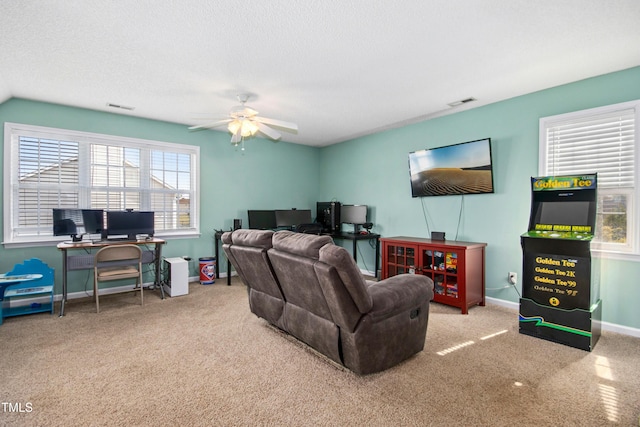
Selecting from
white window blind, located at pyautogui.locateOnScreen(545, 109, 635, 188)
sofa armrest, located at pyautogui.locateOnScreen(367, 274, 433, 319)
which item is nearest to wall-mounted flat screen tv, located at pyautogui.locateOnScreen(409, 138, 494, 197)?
white window blind, located at pyautogui.locateOnScreen(545, 109, 635, 188)

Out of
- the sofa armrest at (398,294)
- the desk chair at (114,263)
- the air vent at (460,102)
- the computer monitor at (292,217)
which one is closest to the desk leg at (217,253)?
the computer monitor at (292,217)

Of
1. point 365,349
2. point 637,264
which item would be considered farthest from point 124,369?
point 637,264

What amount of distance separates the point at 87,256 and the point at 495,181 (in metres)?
5.29

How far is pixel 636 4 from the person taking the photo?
208 centimetres

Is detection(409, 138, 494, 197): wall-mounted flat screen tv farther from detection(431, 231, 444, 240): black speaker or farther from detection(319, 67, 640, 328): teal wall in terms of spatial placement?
detection(431, 231, 444, 240): black speaker

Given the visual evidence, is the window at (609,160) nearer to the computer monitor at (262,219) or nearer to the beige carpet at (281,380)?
the beige carpet at (281,380)

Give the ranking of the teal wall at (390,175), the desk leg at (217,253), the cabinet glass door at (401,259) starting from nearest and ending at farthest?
the teal wall at (390,175) < the cabinet glass door at (401,259) < the desk leg at (217,253)

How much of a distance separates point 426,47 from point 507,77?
1.15 m

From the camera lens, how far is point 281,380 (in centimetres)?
219

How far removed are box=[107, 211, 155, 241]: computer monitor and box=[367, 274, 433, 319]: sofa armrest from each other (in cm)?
359

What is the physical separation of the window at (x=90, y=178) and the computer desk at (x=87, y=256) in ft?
1.26

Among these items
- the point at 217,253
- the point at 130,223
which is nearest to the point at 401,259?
the point at 217,253

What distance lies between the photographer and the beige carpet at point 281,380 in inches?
71.7

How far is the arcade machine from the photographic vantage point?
2715 millimetres
